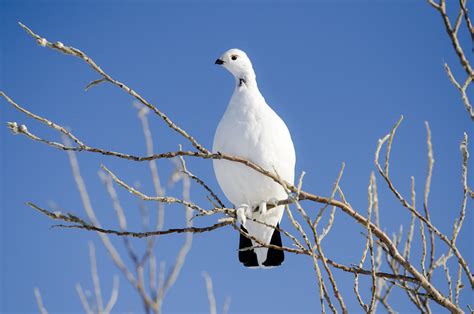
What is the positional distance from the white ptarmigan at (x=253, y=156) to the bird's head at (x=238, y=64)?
3cm

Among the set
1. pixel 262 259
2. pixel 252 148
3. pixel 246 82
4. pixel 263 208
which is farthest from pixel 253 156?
pixel 262 259

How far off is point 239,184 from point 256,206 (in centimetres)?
22

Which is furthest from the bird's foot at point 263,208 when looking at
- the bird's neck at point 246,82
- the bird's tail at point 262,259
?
the bird's neck at point 246,82

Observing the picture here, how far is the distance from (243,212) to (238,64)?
112 centimetres

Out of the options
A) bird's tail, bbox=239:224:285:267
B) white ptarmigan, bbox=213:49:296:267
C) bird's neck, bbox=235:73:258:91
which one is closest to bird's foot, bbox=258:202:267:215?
white ptarmigan, bbox=213:49:296:267

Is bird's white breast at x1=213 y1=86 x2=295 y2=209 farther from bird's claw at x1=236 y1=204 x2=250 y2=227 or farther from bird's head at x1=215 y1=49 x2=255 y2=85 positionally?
bird's head at x1=215 y1=49 x2=255 y2=85

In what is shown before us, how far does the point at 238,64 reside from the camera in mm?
4098

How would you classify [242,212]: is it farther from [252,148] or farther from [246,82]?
[246,82]

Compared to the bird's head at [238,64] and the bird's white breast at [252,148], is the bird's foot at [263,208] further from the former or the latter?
the bird's head at [238,64]

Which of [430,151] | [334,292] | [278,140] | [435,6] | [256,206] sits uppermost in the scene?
[278,140]

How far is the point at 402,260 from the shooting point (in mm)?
2309

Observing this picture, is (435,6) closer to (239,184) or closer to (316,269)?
(316,269)

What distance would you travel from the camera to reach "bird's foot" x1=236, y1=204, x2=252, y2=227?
3592 millimetres

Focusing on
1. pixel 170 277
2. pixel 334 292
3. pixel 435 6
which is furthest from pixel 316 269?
pixel 170 277
